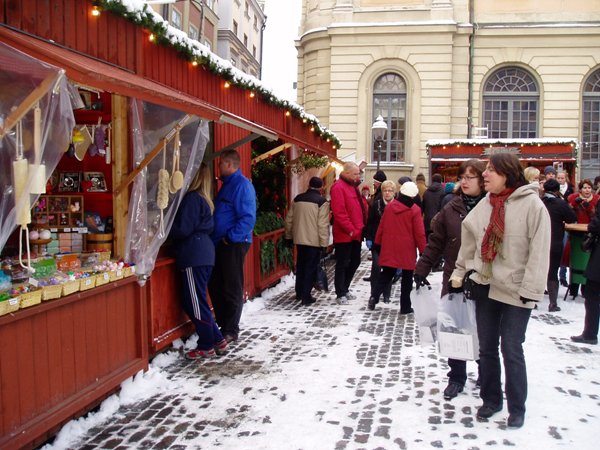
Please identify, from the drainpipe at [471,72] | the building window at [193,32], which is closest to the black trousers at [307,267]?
the drainpipe at [471,72]

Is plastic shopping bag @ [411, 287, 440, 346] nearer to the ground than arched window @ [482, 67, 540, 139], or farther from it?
nearer to the ground

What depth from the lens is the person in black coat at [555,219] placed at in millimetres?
8227

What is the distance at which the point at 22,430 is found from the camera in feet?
12.0

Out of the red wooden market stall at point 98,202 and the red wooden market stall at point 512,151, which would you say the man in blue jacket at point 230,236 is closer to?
the red wooden market stall at point 98,202


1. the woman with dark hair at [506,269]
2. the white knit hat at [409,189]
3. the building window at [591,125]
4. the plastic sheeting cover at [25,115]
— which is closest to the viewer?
the plastic sheeting cover at [25,115]

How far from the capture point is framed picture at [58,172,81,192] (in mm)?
5555

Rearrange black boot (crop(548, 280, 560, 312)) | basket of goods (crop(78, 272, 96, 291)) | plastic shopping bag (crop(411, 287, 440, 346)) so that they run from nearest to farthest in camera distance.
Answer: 1. basket of goods (crop(78, 272, 96, 291))
2. plastic shopping bag (crop(411, 287, 440, 346))
3. black boot (crop(548, 280, 560, 312))

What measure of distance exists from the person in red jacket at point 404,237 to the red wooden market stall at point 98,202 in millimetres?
2491

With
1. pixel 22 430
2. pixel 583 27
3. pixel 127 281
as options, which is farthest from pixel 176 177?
pixel 583 27

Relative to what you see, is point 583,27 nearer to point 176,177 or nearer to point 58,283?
point 176,177

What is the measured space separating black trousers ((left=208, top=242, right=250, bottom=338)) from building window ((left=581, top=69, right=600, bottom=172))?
73.7 feet

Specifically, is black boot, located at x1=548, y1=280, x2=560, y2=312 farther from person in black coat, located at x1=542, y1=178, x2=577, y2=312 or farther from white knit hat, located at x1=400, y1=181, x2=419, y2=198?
white knit hat, located at x1=400, y1=181, x2=419, y2=198

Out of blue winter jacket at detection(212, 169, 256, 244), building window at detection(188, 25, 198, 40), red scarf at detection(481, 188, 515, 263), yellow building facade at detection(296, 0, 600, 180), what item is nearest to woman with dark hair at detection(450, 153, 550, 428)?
red scarf at detection(481, 188, 515, 263)

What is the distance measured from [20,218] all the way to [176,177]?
7.11 feet
